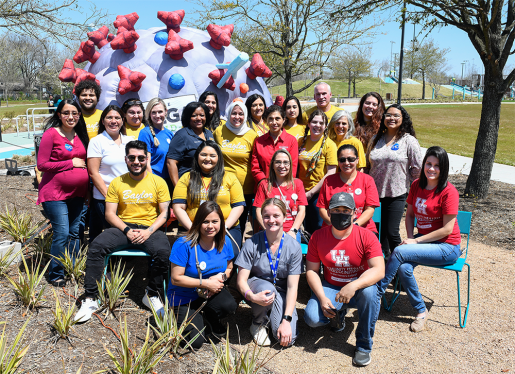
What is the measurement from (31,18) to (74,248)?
6823mm

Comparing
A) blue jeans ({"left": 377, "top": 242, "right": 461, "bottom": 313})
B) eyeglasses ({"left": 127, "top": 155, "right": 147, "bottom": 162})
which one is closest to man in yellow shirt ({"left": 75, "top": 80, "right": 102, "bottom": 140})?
eyeglasses ({"left": 127, "top": 155, "right": 147, "bottom": 162})

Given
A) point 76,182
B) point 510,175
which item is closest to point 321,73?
point 510,175

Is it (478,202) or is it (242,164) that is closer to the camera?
(242,164)

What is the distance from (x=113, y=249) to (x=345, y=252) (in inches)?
84.5

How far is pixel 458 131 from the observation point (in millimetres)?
22781

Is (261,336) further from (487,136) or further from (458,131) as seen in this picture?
(458,131)

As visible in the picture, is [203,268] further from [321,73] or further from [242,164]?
[321,73]

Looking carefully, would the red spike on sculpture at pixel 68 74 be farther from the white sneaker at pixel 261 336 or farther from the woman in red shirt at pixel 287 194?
the white sneaker at pixel 261 336

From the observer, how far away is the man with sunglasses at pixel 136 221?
12.8 feet

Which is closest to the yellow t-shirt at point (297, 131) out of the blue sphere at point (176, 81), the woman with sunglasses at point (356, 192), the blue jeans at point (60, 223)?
the woman with sunglasses at point (356, 192)

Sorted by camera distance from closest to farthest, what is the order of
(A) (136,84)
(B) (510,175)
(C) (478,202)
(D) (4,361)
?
(D) (4,361), (A) (136,84), (C) (478,202), (B) (510,175)

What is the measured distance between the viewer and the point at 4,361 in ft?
9.45

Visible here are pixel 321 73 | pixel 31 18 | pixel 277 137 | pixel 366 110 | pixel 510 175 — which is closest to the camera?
pixel 277 137

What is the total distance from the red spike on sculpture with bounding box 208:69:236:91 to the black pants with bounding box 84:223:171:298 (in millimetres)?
3229
